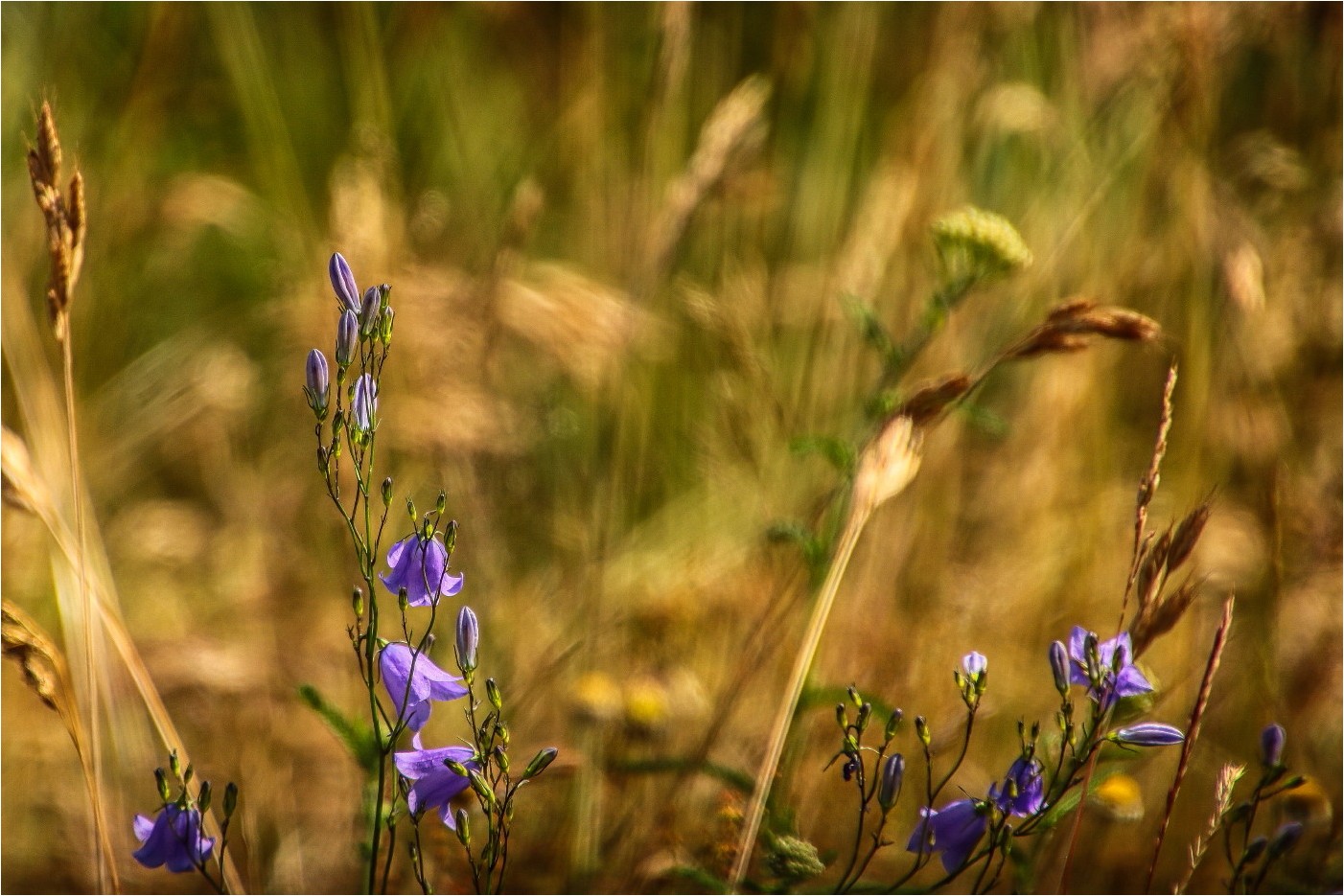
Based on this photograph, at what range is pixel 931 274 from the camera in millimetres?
Answer: 2834

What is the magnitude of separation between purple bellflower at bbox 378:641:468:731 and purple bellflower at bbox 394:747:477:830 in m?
0.04

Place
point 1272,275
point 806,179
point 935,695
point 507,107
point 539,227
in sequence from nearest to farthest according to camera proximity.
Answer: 1. point 935,695
2. point 1272,275
3. point 806,179
4. point 539,227
5. point 507,107

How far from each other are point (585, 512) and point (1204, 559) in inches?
54.1

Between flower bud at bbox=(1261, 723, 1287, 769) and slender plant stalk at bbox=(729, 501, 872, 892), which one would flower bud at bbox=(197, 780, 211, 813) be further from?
flower bud at bbox=(1261, 723, 1287, 769)

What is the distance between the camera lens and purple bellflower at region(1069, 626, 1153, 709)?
120cm

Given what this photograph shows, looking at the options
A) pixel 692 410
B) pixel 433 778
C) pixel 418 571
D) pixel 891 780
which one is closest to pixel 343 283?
pixel 418 571

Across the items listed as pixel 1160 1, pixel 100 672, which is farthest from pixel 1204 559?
pixel 100 672

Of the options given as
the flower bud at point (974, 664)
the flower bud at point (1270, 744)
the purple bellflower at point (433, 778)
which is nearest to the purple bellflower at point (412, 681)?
the purple bellflower at point (433, 778)

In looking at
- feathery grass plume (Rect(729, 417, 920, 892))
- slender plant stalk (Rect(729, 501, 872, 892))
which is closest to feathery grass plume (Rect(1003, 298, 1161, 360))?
feathery grass plume (Rect(729, 417, 920, 892))

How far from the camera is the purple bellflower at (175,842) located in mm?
1188

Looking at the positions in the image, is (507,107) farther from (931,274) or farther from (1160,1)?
(1160,1)

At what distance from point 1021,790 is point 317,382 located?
0.88 metres

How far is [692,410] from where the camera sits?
10.1 ft

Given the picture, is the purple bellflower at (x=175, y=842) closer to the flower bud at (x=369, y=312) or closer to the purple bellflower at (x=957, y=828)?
the flower bud at (x=369, y=312)
